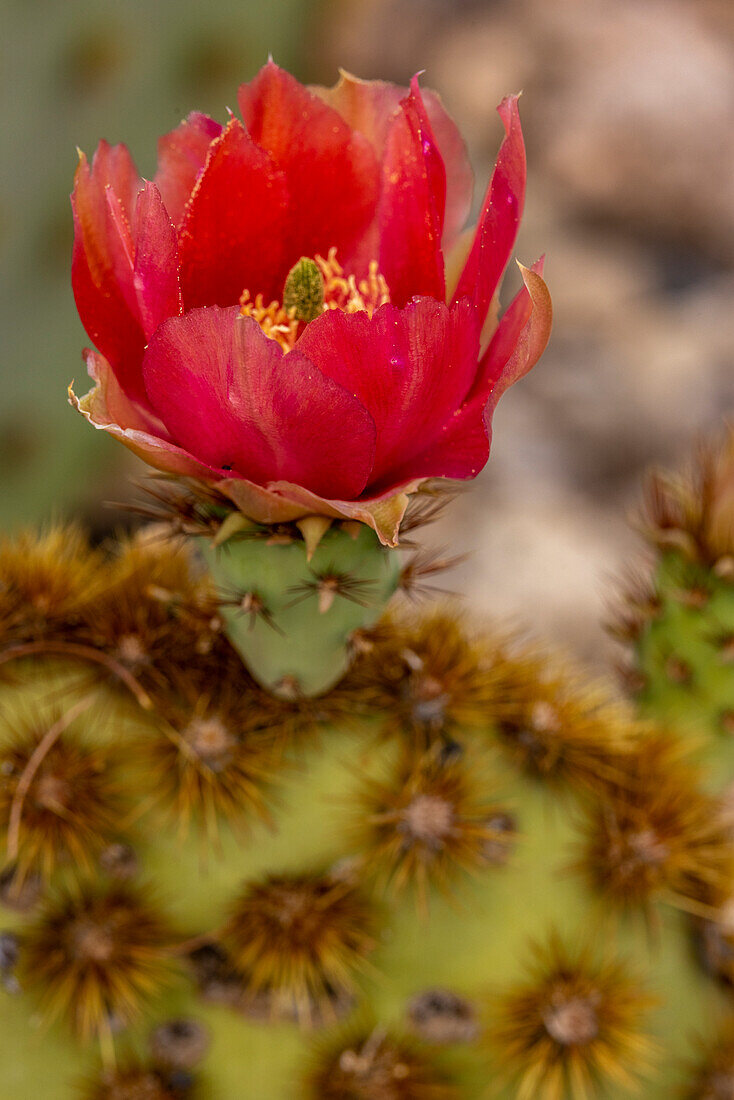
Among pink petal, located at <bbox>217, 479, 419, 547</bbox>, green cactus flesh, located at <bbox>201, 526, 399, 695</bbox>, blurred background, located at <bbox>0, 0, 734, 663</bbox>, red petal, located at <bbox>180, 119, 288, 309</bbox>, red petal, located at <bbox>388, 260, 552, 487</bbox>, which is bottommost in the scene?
blurred background, located at <bbox>0, 0, 734, 663</bbox>

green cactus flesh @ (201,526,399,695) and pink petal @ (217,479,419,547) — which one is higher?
pink petal @ (217,479,419,547)

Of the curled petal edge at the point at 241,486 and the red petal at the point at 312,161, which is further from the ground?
the red petal at the point at 312,161

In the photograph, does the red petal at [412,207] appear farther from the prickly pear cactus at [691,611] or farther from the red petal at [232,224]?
the prickly pear cactus at [691,611]

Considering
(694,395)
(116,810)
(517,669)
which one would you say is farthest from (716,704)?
(694,395)

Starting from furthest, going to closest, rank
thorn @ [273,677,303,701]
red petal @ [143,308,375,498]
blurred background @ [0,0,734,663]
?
blurred background @ [0,0,734,663] → thorn @ [273,677,303,701] → red petal @ [143,308,375,498]

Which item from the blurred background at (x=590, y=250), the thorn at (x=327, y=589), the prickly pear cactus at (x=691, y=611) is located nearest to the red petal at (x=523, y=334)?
the thorn at (x=327, y=589)

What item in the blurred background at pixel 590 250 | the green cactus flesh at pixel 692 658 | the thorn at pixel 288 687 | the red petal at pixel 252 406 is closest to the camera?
the red petal at pixel 252 406

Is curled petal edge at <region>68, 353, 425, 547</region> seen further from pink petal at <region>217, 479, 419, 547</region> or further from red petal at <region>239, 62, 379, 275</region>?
red petal at <region>239, 62, 379, 275</region>

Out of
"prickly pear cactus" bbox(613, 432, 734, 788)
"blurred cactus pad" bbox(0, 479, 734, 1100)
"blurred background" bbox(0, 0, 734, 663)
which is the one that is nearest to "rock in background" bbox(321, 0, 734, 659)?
"blurred background" bbox(0, 0, 734, 663)
